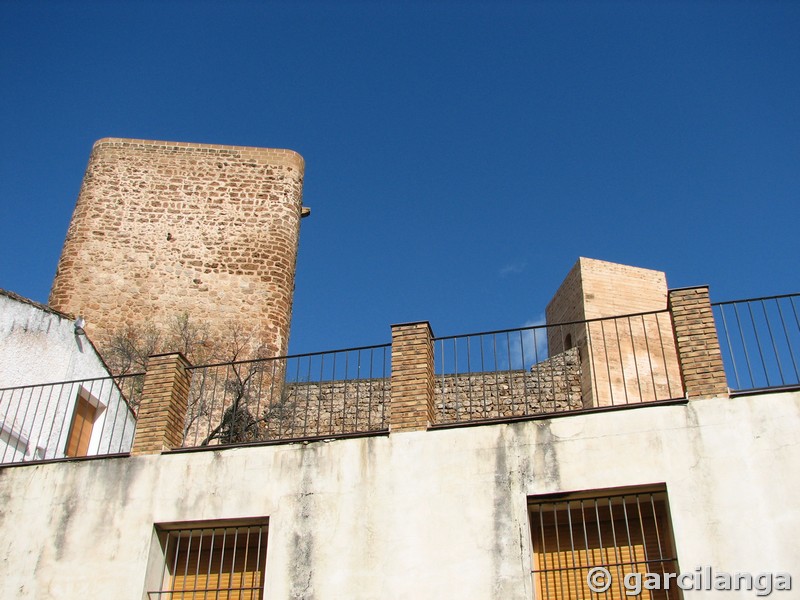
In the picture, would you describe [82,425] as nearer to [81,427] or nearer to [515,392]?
[81,427]

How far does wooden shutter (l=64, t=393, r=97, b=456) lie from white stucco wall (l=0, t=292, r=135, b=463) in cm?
8

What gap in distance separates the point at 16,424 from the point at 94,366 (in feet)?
6.25

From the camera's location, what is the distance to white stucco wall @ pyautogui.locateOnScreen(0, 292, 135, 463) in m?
10.6

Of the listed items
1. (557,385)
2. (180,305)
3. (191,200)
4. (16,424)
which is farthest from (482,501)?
(191,200)

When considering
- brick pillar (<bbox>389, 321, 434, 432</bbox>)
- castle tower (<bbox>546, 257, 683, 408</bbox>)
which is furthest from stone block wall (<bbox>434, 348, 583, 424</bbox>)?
brick pillar (<bbox>389, 321, 434, 432</bbox>)

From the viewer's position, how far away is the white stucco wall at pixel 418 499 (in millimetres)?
7207

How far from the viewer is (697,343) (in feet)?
26.5

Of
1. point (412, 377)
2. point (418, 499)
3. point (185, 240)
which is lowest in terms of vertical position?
point (418, 499)

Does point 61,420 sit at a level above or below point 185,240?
below

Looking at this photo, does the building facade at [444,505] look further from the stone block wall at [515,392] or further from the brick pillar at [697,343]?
the stone block wall at [515,392]

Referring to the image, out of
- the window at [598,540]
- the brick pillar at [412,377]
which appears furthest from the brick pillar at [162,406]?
the window at [598,540]

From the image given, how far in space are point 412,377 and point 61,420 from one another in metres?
5.38

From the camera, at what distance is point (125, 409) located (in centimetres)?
1277

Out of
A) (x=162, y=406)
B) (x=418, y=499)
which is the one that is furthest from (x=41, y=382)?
(x=418, y=499)
